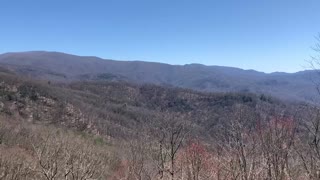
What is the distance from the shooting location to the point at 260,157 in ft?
44.4

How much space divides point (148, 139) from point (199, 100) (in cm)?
14770

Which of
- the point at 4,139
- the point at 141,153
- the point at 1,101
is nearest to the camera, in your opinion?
the point at 141,153

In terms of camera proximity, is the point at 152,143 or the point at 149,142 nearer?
the point at 152,143

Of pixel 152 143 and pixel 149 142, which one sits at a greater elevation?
pixel 152 143

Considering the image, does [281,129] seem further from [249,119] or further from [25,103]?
[25,103]

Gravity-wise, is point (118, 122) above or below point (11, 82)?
below

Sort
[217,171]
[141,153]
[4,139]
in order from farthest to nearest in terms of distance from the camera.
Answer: [4,139] < [141,153] < [217,171]

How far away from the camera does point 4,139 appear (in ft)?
183

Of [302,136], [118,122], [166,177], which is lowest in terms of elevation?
[118,122]

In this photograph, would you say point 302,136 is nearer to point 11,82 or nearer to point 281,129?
point 281,129

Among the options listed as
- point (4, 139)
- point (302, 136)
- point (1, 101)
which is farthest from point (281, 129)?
point (1, 101)

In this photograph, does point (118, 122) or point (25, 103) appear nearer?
point (25, 103)

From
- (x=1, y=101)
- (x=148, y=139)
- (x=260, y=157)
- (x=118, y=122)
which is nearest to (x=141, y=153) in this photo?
(x=148, y=139)

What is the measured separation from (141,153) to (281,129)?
32540mm
